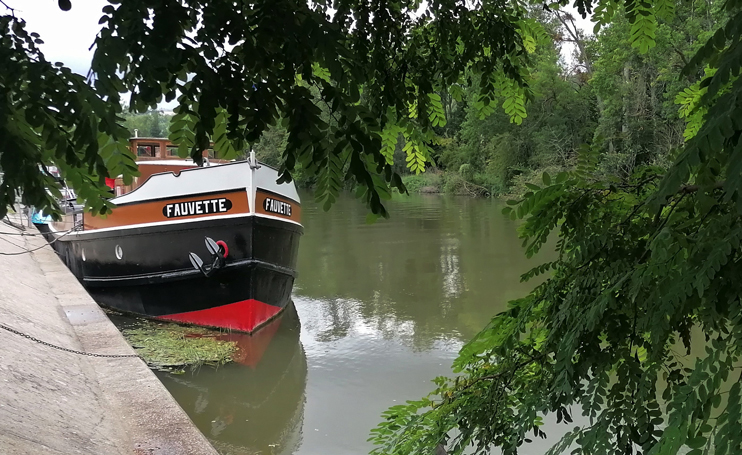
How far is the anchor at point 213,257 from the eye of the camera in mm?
9117

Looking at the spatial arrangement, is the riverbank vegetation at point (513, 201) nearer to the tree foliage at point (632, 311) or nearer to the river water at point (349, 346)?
the tree foliage at point (632, 311)

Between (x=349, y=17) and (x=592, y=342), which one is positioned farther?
(x=349, y=17)

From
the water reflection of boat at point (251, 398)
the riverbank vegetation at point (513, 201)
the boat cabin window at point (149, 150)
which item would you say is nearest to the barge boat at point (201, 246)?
the water reflection of boat at point (251, 398)

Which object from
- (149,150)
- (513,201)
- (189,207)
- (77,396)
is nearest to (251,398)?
(77,396)

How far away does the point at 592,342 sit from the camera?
67.3 inches

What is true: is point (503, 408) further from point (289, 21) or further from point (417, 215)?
point (417, 215)

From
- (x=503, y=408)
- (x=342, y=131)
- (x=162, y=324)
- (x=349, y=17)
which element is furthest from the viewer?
(x=162, y=324)

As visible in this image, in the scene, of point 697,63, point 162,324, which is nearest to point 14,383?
point 697,63

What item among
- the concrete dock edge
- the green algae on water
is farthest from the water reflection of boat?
the concrete dock edge

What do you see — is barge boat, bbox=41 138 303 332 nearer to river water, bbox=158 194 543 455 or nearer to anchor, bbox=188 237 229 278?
anchor, bbox=188 237 229 278

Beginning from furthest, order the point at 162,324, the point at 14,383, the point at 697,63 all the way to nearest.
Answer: the point at 162,324, the point at 14,383, the point at 697,63

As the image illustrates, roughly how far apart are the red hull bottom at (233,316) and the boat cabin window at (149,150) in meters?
4.04

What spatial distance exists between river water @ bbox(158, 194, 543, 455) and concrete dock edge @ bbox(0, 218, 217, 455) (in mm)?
1529

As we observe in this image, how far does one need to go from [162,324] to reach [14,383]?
5684mm
